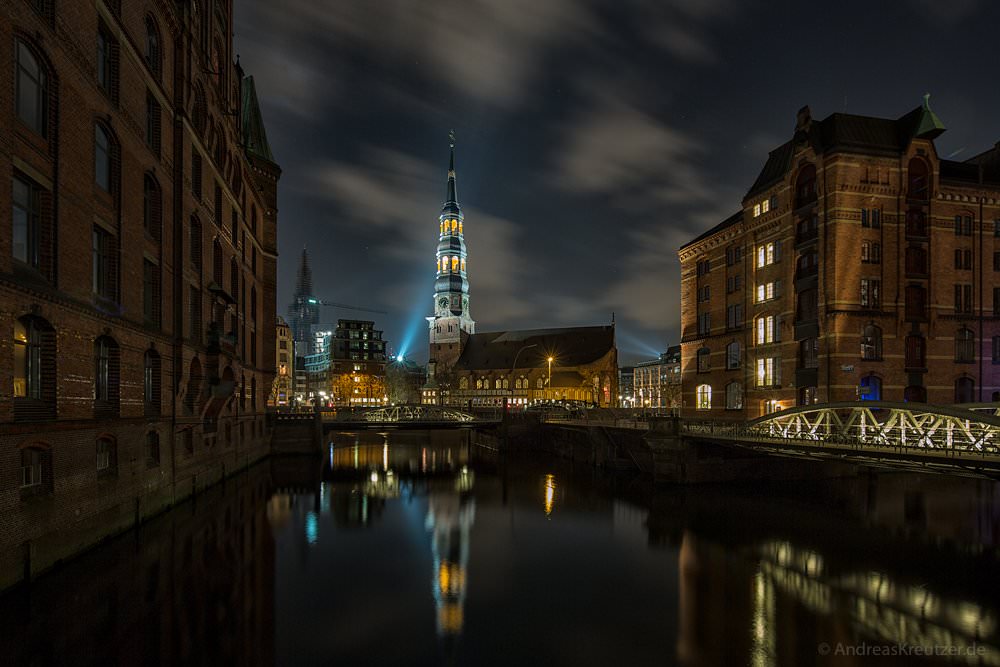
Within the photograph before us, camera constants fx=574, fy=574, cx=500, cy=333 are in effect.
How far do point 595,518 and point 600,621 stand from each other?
12679 millimetres

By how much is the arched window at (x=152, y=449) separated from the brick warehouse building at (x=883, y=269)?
36266 mm

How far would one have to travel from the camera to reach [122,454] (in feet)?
62.6

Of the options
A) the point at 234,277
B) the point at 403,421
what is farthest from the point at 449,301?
the point at 234,277

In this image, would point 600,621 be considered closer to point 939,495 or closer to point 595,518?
point 595,518

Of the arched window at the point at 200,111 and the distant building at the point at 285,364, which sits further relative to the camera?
the distant building at the point at 285,364

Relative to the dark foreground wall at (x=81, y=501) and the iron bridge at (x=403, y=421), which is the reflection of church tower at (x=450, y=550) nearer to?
the dark foreground wall at (x=81, y=501)

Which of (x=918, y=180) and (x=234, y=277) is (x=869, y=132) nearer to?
(x=918, y=180)

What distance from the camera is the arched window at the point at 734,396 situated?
1744 inches

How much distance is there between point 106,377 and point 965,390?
47.2 m

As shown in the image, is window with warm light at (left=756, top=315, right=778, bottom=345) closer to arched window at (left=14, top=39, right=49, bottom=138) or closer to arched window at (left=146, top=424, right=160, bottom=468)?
arched window at (left=146, top=424, right=160, bottom=468)

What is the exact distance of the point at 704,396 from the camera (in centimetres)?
4900

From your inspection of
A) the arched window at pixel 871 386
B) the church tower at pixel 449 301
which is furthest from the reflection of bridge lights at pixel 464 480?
the church tower at pixel 449 301

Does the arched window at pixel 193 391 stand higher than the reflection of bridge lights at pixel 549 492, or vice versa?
the arched window at pixel 193 391

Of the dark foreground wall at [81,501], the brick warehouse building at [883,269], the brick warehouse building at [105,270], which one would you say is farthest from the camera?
the brick warehouse building at [883,269]
